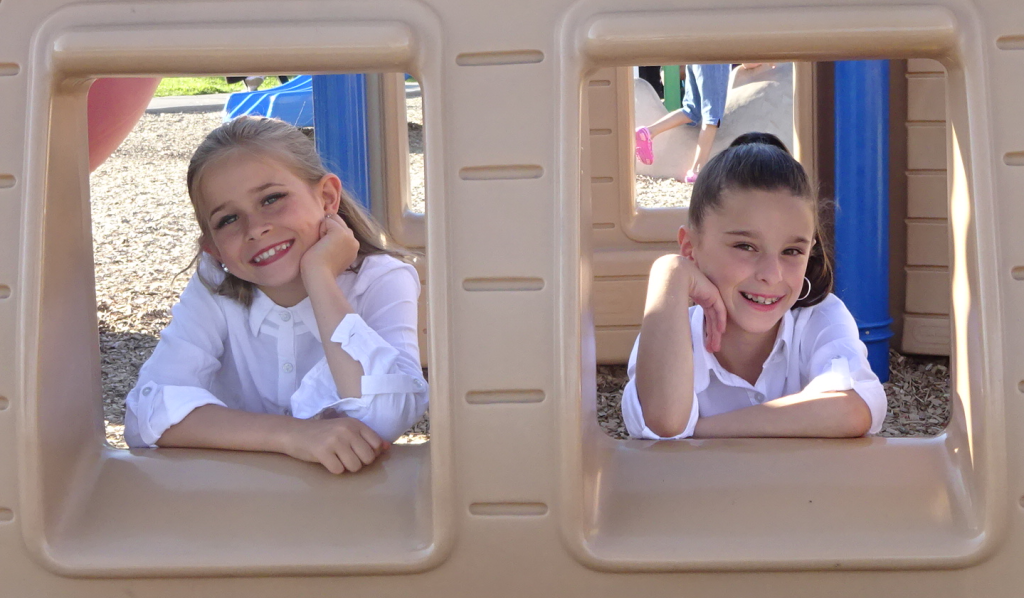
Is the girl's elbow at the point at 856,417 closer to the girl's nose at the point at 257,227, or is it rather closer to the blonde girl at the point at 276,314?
the blonde girl at the point at 276,314

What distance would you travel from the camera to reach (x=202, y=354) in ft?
6.42

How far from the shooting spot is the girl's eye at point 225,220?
1971mm

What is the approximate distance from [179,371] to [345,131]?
5.43ft

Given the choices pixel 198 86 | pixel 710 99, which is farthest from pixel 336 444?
pixel 198 86

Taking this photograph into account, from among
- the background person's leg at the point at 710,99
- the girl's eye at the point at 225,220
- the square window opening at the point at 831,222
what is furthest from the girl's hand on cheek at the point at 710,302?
the background person's leg at the point at 710,99

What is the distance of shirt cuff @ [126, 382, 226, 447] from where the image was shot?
68.8 inches

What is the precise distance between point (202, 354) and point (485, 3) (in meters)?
0.93

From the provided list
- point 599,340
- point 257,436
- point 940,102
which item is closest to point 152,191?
point 599,340

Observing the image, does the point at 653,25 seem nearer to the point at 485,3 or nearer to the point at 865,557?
the point at 485,3

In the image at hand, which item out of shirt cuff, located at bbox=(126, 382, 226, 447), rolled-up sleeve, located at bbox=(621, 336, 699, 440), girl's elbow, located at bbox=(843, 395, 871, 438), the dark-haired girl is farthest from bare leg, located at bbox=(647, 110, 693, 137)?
shirt cuff, located at bbox=(126, 382, 226, 447)

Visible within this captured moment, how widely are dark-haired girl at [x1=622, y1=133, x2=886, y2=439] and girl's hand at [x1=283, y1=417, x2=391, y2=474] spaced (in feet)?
1.61

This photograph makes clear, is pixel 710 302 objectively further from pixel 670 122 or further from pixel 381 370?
pixel 670 122

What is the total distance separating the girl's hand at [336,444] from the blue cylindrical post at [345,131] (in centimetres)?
184

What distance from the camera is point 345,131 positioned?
Result: 11.2 feet
